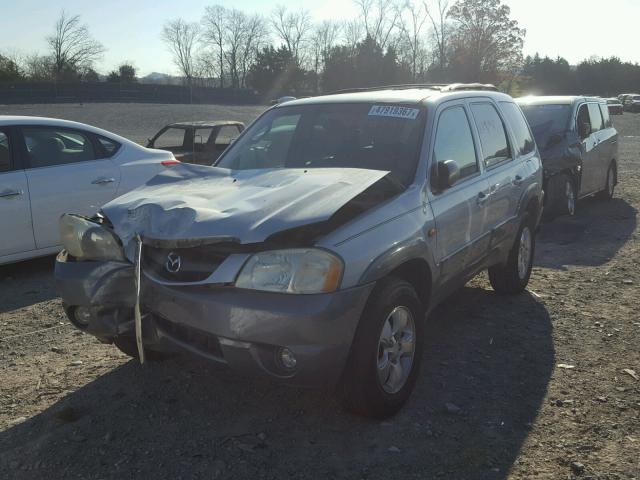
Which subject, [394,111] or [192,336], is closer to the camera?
[192,336]

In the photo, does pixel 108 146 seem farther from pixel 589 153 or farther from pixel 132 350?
pixel 589 153

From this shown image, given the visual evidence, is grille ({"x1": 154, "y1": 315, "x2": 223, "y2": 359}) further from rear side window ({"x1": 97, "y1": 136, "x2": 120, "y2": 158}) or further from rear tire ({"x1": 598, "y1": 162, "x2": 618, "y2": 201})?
rear tire ({"x1": 598, "y1": 162, "x2": 618, "y2": 201})

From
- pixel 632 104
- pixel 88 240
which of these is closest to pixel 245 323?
pixel 88 240

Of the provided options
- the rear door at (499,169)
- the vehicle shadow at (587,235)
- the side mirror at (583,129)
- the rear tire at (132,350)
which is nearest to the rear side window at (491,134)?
the rear door at (499,169)

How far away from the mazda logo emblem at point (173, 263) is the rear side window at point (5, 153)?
372 centimetres

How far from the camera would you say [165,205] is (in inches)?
131

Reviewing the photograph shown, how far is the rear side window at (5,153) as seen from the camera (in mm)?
6094

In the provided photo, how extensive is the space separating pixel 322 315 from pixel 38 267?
493 centimetres

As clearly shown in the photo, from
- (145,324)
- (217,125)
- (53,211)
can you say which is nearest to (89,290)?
(145,324)

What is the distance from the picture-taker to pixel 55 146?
256 inches

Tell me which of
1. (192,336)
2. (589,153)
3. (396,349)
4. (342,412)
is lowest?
(342,412)

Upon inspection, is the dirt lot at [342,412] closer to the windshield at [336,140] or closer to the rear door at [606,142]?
the windshield at [336,140]

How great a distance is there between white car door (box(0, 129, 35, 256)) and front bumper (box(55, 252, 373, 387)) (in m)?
3.22

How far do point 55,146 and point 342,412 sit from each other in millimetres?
4542
